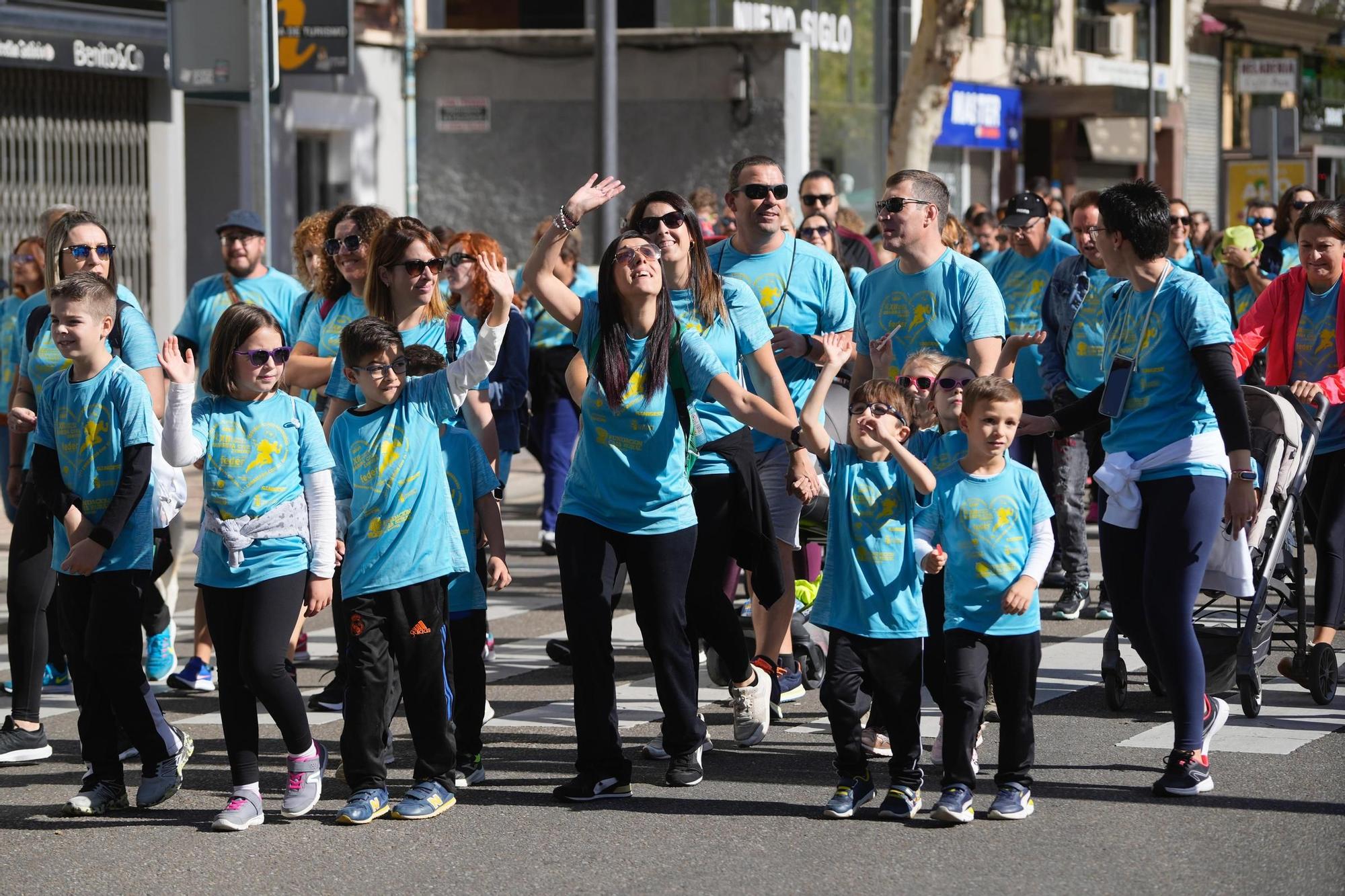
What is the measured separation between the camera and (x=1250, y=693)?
718 centimetres

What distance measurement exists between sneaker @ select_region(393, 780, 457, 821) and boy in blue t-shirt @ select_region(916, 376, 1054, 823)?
1.47 m

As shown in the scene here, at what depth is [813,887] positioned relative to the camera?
519cm

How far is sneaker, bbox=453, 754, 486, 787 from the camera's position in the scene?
6379 mm

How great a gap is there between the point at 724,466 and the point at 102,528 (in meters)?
2.03

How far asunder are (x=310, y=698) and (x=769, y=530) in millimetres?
2116

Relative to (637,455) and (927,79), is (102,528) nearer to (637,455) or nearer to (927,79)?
(637,455)

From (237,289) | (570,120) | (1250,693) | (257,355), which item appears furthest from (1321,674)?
(570,120)

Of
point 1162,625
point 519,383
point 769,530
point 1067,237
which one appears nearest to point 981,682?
point 1162,625

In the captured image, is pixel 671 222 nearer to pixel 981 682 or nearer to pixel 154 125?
pixel 981 682

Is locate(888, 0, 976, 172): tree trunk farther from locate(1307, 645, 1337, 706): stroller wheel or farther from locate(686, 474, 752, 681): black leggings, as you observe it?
locate(686, 474, 752, 681): black leggings

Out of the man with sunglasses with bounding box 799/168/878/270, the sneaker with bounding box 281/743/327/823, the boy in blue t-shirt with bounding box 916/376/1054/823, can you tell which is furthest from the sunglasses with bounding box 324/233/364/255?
the boy in blue t-shirt with bounding box 916/376/1054/823

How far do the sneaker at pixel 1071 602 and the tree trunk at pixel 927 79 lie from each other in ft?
46.3

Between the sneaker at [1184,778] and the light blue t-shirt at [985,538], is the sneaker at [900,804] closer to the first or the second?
the light blue t-shirt at [985,538]

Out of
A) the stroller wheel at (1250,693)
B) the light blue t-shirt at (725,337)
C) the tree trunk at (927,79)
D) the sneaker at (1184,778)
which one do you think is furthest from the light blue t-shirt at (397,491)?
the tree trunk at (927,79)
